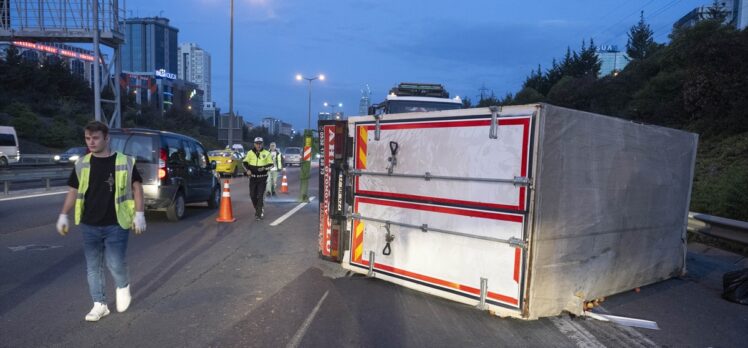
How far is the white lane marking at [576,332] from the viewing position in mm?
4316

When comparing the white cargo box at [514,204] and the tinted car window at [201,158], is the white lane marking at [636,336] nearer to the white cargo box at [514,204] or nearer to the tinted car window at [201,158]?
the white cargo box at [514,204]

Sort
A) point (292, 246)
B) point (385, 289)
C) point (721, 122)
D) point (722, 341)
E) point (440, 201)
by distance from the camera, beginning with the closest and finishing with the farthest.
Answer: point (722, 341)
point (440, 201)
point (385, 289)
point (292, 246)
point (721, 122)

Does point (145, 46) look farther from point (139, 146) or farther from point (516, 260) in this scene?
point (516, 260)

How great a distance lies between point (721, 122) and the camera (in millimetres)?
19172

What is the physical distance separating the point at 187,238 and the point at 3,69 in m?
54.9

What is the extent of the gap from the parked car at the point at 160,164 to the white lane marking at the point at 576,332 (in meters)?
7.79

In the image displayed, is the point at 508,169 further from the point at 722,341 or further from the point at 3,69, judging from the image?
the point at 3,69

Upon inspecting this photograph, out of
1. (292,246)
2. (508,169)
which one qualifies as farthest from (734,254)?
(292,246)

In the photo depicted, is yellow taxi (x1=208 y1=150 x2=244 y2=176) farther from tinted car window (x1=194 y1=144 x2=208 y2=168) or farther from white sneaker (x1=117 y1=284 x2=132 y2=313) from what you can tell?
white sneaker (x1=117 y1=284 x2=132 y2=313)

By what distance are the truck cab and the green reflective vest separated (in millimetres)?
7886

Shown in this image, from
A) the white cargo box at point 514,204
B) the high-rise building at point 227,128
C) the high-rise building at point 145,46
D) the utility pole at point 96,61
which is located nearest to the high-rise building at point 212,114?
the high-rise building at point 145,46

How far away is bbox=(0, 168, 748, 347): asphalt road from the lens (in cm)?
431

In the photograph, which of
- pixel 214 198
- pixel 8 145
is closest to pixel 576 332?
pixel 214 198

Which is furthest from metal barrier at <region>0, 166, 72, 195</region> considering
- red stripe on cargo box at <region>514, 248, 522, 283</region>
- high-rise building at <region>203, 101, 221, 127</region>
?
high-rise building at <region>203, 101, 221, 127</region>
